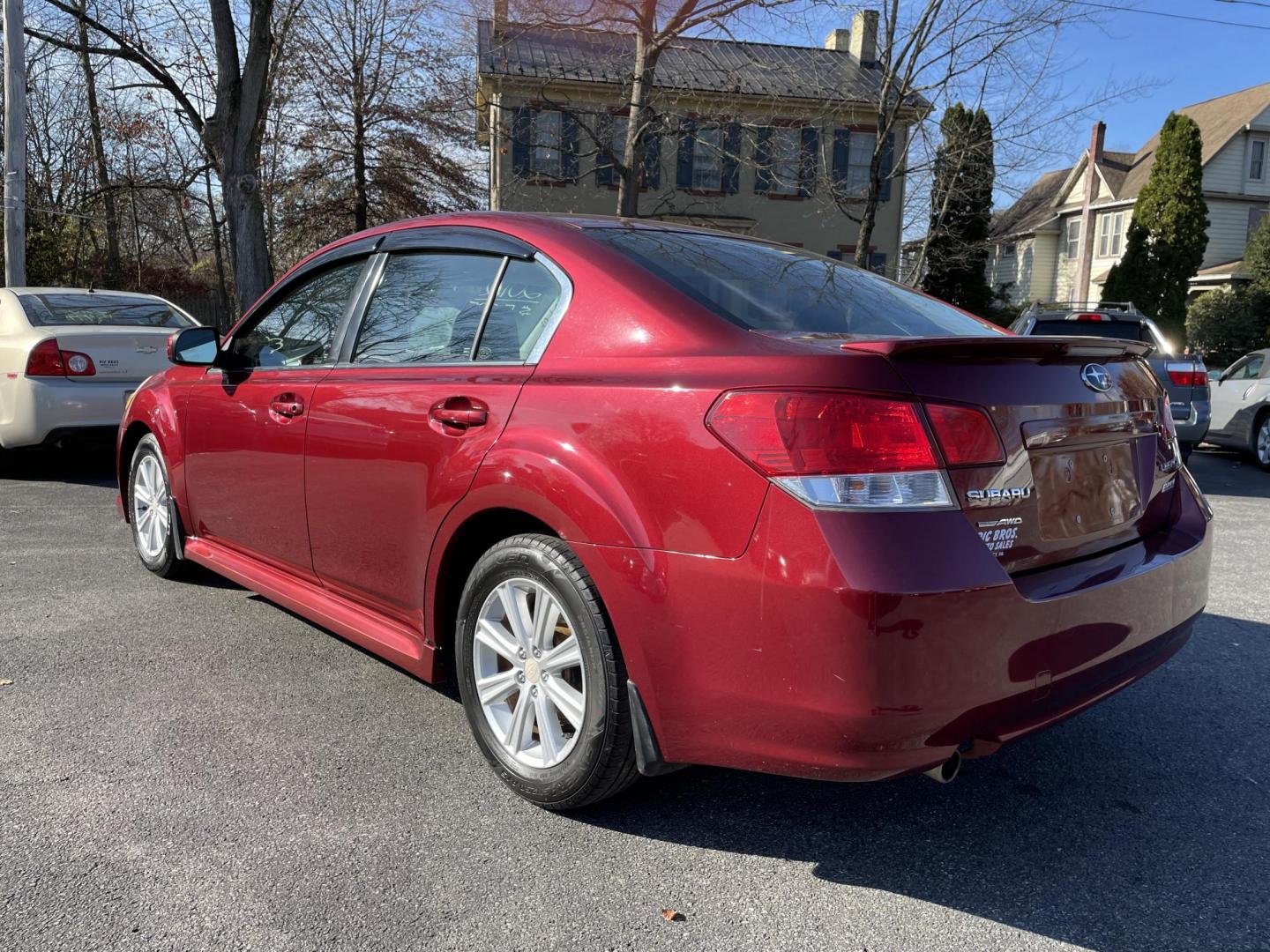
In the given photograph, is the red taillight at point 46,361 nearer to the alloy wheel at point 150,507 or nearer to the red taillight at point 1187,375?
the alloy wheel at point 150,507

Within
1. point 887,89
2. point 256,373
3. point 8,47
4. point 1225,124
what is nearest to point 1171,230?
point 1225,124

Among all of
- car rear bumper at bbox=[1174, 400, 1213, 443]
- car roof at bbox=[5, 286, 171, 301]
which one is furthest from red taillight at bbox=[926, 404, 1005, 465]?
car rear bumper at bbox=[1174, 400, 1213, 443]

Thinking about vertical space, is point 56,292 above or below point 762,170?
below

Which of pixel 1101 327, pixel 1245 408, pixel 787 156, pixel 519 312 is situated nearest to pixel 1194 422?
pixel 1101 327

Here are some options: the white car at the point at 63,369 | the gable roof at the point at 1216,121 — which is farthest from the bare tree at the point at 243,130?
the gable roof at the point at 1216,121

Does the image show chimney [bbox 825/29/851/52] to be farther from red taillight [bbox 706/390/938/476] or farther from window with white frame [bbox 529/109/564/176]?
red taillight [bbox 706/390/938/476]

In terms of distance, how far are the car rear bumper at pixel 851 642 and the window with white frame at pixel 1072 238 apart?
44.2 meters

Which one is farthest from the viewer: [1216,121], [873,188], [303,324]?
[1216,121]

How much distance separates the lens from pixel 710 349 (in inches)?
88.7

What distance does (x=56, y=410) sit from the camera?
23.0 feet

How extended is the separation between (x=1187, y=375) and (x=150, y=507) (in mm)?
9038

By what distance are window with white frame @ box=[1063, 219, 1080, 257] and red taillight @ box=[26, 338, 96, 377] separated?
42.0 metres

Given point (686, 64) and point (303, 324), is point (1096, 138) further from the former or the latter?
point (303, 324)

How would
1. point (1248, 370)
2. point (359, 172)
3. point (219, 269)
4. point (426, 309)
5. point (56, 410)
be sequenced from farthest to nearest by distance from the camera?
point (219, 269) → point (359, 172) → point (1248, 370) → point (56, 410) → point (426, 309)
